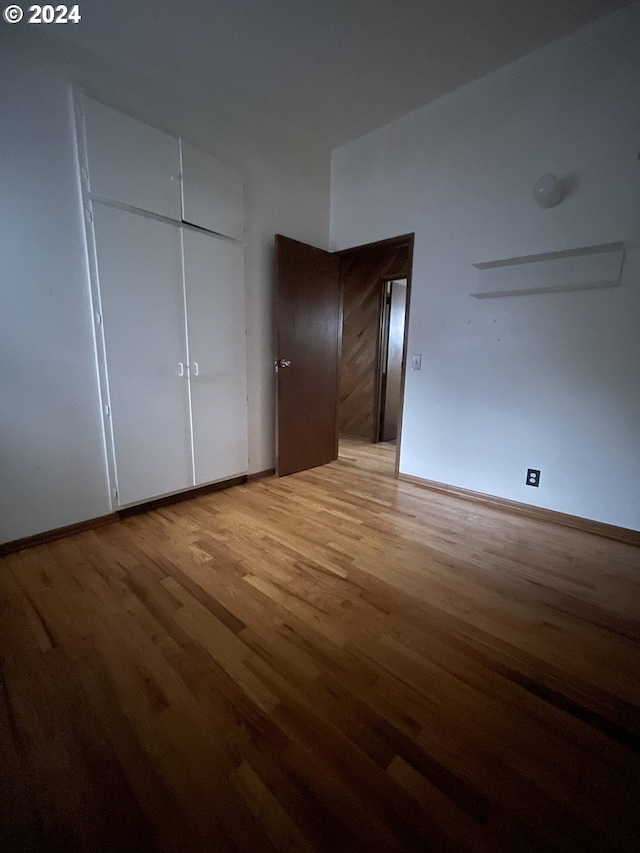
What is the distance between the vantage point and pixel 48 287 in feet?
5.82

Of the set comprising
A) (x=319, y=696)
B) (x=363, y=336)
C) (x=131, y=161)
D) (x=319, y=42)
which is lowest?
(x=319, y=696)

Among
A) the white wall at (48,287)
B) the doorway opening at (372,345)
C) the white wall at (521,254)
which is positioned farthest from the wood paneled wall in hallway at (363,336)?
Answer: the white wall at (48,287)

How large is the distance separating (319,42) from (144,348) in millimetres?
2038

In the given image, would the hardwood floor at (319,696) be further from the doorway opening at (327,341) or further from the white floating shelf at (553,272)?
the white floating shelf at (553,272)

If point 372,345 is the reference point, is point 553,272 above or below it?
above

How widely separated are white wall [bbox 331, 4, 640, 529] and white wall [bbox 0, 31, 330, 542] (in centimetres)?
176

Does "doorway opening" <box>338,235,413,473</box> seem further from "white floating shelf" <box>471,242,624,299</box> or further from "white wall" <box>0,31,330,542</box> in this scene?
"white wall" <box>0,31,330,542</box>

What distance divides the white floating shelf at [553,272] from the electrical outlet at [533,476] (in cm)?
116

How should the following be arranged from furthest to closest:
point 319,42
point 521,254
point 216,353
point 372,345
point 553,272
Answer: point 372,345 < point 216,353 < point 521,254 < point 553,272 < point 319,42

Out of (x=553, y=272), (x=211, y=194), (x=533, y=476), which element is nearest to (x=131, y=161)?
(x=211, y=194)

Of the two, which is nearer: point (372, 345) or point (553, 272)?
point (553, 272)

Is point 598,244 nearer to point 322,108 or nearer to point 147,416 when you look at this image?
point 322,108

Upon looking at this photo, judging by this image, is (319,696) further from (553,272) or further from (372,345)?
(372,345)

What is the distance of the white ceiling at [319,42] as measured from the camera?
1.72 metres
